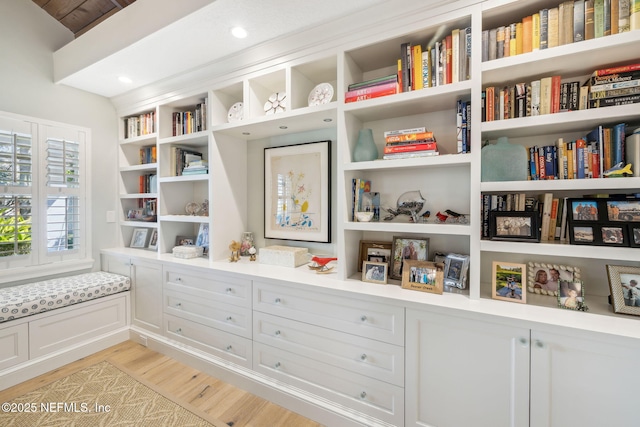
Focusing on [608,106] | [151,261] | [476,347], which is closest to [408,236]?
[476,347]

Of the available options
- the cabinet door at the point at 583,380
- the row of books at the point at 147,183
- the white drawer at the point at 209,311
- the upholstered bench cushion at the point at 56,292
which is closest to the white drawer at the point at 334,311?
the white drawer at the point at 209,311

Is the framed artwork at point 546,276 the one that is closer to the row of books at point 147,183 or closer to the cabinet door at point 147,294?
the cabinet door at point 147,294

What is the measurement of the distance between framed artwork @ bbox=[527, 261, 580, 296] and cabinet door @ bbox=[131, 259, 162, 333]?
2670 mm

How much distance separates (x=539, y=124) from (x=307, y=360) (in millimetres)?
1740

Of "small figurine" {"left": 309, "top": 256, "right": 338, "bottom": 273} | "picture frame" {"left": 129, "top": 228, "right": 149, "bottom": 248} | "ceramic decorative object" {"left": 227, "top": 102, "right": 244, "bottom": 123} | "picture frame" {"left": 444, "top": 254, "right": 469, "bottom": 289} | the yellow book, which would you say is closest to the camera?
the yellow book

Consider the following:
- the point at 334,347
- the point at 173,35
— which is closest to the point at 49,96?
the point at 173,35

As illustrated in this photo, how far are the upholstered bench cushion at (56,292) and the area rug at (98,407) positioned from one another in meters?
0.56

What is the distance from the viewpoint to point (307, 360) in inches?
66.5

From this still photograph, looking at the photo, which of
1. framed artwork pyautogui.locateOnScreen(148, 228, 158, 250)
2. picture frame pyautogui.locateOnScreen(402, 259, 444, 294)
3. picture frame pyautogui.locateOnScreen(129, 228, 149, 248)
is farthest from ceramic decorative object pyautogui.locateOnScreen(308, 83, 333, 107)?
picture frame pyautogui.locateOnScreen(129, 228, 149, 248)

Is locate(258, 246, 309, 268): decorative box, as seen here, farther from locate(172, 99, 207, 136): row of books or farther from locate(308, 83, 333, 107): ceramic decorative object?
locate(172, 99, 207, 136): row of books

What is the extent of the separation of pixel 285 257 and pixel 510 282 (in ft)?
4.59

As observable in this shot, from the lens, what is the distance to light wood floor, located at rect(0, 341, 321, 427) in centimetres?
169

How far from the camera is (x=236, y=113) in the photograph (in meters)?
2.25

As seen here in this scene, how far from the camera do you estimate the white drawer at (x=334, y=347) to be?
1.44 m
